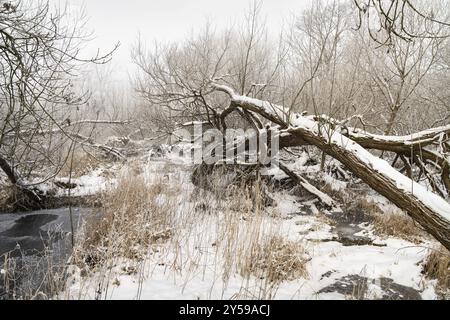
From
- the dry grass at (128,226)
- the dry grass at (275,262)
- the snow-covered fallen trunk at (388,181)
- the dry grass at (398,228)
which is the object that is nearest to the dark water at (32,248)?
the dry grass at (128,226)

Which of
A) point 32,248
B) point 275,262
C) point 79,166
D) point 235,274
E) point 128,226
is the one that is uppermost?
point 79,166

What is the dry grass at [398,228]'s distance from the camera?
178 inches

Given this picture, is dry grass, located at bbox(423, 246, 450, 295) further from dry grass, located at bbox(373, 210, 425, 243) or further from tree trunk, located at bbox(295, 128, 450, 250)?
dry grass, located at bbox(373, 210, 425, 243)

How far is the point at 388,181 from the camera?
3312 mm

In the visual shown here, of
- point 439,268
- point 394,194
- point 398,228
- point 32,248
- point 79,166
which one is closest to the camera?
point 439,268

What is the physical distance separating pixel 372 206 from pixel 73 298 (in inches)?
212

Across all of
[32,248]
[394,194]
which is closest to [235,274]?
[394,194]

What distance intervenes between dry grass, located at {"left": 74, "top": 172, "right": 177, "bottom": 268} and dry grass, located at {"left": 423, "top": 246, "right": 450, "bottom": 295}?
3017 millimetres

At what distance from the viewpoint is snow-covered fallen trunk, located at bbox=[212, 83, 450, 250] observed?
285 centimetres

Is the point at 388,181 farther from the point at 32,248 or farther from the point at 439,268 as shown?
the point at 32,248

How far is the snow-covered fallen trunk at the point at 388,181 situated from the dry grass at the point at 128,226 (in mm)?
2290

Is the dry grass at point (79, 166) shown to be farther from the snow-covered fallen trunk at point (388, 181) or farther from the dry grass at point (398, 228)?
the dry grass at point (398, 228)

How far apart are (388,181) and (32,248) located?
458 centimetres
